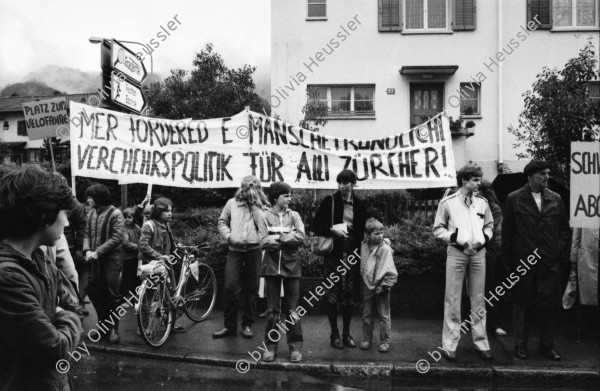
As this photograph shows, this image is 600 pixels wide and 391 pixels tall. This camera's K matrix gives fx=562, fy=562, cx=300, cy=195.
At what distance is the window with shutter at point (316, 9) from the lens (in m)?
20.7

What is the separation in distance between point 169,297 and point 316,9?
1603 cm

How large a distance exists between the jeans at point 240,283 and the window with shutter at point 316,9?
50.2 ft

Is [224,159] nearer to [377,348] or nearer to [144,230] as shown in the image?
[144,230]

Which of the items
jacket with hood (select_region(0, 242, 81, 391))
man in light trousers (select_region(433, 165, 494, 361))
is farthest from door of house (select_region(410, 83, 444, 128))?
jacket with hood (select_region(0, 242, 81, 391))

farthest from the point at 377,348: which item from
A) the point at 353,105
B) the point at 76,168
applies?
the point at 353,105

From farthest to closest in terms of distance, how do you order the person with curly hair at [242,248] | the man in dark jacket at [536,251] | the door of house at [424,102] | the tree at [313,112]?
the door of house at [424,102] → the tree at [313,112] → the person with curly hair at [242,248] → the man in dark jacket at [536,251]

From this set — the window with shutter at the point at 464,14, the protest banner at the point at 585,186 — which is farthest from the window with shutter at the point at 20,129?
the protest banner at the point at 585,186

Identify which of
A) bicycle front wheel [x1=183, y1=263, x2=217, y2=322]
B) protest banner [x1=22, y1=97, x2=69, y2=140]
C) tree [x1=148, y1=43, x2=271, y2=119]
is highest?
tree [x1=148, y1=43, x2=271, y2=119]

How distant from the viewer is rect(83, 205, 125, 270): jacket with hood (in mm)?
7000

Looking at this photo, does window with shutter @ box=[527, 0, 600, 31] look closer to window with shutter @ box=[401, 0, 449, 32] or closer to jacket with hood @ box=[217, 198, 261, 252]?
window with shutter @ box=[401, 0, 449, 32]

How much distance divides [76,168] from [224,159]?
2.17 m

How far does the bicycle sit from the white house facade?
40.6 feet

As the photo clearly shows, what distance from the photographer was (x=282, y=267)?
20.9 ft

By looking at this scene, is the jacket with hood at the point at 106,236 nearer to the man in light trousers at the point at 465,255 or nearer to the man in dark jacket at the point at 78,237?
the man in dark jacket at the point at 78,237
